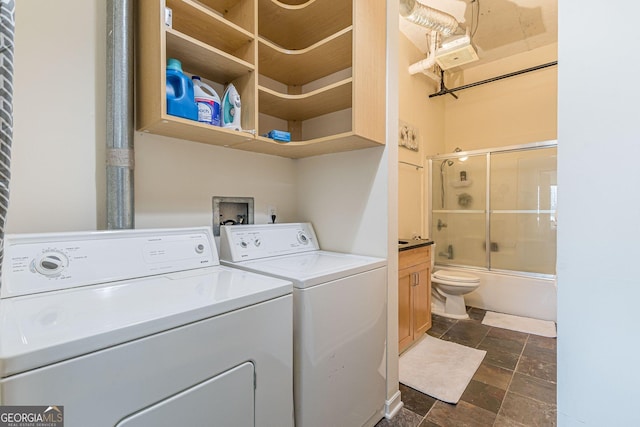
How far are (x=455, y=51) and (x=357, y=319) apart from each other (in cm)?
270

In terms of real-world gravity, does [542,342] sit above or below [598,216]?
below

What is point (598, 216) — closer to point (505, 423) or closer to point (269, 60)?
point (505, 423)

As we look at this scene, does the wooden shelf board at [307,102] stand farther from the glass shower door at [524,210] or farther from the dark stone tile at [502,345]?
the glass shower door at [524,210]

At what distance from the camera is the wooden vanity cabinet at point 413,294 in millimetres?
2139

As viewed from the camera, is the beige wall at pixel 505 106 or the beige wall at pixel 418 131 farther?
the beige wall at pixel 505 106

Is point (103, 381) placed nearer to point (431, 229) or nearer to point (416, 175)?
point (416, 175)

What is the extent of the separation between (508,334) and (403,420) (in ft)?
5.19

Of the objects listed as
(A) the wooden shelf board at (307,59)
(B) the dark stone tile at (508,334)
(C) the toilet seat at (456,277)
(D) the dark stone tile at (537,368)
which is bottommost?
(D) the dark stone tile at (537,368)

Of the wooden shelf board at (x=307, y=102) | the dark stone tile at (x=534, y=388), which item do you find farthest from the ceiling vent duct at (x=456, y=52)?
the dark stone tile at (x=534, y=388)

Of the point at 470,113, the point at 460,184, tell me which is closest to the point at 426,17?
the point at 470,113

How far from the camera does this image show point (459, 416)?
156 centimetres

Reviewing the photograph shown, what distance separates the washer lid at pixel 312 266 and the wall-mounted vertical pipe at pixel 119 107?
54cm

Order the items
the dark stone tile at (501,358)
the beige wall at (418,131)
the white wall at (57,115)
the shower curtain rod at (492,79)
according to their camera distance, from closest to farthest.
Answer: the white wall at (57,115) < the dark stone tile at (501,358) < the beige wall at (418,131) < the shower curtain rod at (492,79)

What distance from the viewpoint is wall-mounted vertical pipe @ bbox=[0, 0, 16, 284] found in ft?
1.10
